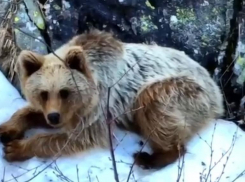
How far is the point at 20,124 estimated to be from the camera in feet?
18.0

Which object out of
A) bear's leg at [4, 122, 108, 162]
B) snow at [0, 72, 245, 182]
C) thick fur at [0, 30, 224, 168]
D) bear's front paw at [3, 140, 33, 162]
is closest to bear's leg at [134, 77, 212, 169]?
thick fur at [0, 30, 224, 168]

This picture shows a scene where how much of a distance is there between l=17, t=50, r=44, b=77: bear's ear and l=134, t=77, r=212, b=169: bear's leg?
0.92 m

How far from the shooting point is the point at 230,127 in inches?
238

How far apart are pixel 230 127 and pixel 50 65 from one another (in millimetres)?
1914

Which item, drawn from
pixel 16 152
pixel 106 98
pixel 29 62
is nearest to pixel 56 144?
pixel 16 152

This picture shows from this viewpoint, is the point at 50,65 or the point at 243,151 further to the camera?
the point at 243,151

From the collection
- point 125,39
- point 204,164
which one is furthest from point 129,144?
point 125,39

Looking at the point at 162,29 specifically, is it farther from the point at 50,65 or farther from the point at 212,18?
the point at 50,65

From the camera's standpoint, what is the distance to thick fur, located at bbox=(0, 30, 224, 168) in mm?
5070

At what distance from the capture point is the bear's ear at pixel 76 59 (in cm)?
500

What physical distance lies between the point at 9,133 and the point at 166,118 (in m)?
1.32

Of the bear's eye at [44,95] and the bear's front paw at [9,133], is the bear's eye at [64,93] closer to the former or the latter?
the bear's eye at [44,95]

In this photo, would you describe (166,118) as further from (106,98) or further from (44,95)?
(44,95)

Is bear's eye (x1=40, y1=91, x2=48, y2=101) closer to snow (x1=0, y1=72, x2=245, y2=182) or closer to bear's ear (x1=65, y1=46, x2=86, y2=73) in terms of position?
bear's ear (x1=65, y1=46, x2=86, y2=73)
